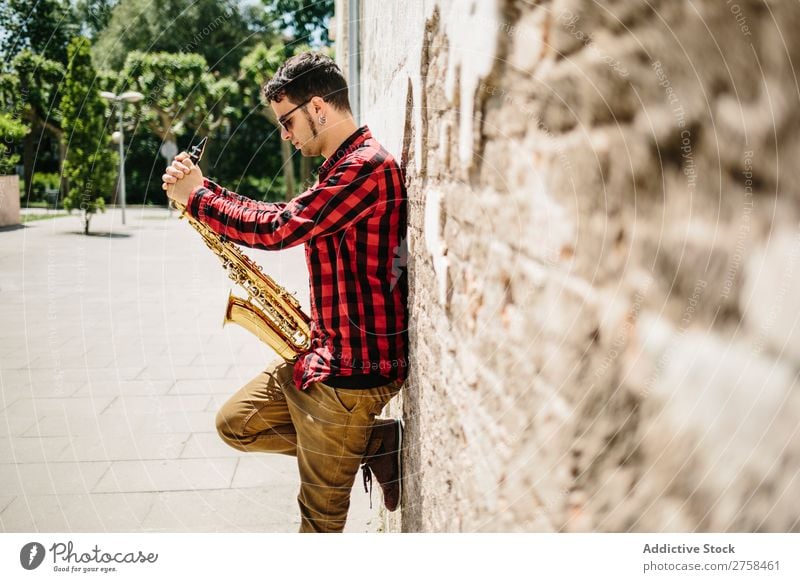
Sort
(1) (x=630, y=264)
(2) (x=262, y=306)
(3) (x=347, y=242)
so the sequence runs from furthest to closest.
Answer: (2) (x=262, y=306), (3) (x=347, y=242), (1) (x=630, y=264)

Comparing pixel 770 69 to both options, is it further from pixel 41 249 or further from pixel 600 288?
pixel 41 249

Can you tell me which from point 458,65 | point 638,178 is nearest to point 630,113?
point 638,178

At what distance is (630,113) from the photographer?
0.98 metres

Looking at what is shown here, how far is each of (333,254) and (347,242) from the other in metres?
0.07

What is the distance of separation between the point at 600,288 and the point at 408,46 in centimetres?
166

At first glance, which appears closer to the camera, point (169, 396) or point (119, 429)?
point (119, 429)

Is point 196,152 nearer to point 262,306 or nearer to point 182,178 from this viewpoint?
point 182,178

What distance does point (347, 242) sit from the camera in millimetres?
2289

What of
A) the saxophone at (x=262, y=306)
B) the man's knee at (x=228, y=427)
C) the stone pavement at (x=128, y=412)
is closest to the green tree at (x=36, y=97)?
the stone pavement at (x=128, y=412)

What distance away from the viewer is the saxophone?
2.97 meters

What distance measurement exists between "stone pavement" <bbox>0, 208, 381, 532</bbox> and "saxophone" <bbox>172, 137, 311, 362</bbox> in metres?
1.04

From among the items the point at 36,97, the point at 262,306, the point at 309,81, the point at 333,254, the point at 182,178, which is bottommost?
the point at 262,306

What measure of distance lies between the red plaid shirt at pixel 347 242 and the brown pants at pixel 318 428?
0.09 metres

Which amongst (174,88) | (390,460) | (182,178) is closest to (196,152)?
(182,178)
